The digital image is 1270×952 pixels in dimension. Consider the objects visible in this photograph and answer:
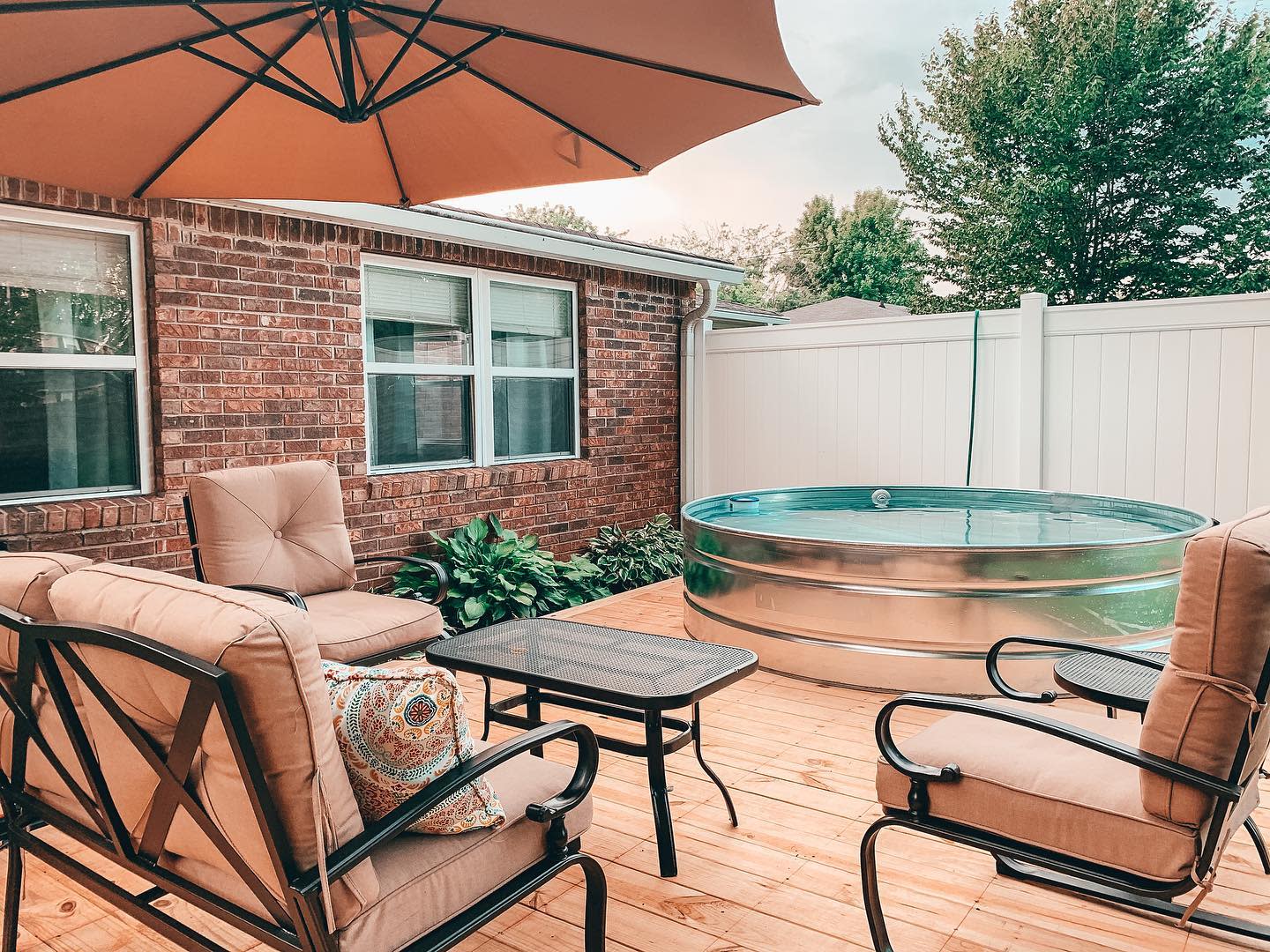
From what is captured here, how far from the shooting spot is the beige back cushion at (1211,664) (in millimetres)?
1721

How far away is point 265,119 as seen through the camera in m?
3.05

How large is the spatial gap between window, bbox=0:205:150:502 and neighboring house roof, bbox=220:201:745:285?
64 cm

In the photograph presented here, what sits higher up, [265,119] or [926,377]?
[265,119]

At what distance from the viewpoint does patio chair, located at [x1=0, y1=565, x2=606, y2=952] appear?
147cm

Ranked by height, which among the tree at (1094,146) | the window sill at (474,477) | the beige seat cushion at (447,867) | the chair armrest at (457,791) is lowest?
the beige seat cushion at (447,867)

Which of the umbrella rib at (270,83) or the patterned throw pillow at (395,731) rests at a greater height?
the umbrella rib at (270,83)

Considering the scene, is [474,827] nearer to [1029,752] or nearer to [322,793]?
[322,793]

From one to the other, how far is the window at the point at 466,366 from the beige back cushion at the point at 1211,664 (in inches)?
183

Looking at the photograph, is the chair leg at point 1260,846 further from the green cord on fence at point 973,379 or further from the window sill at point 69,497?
the window sill at point 69,497

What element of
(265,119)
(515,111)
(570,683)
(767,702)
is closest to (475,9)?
(515,111)

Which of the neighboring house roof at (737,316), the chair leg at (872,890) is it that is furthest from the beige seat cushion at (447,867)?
the neighboring house roof at (737,316)

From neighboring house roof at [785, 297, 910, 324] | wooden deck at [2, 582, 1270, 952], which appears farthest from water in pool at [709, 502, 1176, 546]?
neighboring house roof at [785, 297, 910, 324]

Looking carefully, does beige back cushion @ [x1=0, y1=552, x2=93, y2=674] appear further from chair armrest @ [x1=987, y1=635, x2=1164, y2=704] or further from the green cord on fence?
the green cord on fence

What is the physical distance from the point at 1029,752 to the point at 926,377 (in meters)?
4.97
